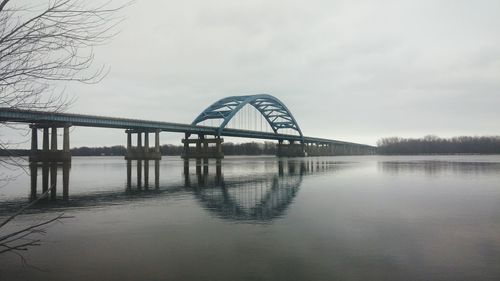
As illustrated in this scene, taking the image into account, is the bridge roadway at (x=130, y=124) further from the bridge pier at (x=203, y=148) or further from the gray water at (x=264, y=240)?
the gray water at (x=264, y=240)

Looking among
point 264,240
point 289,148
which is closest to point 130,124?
point 264,240

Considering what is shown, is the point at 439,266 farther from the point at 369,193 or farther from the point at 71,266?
the point at 369,193

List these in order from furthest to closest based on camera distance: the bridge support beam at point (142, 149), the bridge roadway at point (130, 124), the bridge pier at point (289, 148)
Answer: the bridge pier at point (289, 148) → the bridge support beam at point (142, 149) → the bridge roadway at point (130, 124)

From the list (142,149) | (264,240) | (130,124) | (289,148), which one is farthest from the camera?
(289,148)

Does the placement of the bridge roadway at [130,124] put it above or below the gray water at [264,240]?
above

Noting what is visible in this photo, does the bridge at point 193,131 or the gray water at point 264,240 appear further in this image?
the bridge at point 193,131

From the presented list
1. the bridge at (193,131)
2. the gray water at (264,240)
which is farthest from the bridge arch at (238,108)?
the gray water at (264,240)

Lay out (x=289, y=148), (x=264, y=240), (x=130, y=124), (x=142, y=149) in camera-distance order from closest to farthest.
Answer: (x=264, y=240) → (x=130, y=124) → (x=142, y=149) → (x=289, y=148)

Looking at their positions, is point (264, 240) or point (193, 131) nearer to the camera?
point (264, 240)

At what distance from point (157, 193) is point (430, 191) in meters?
15.9

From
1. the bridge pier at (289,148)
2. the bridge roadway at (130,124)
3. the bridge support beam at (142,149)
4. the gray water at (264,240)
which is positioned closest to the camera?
the gray water at (264,240)

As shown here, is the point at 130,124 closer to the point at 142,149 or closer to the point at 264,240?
the point at 142,149

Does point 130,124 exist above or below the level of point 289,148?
above

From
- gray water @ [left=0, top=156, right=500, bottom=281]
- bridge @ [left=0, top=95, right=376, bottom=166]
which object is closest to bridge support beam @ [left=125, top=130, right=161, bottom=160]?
bridge @ [left=0, top=95, right=376, bottom=166]
